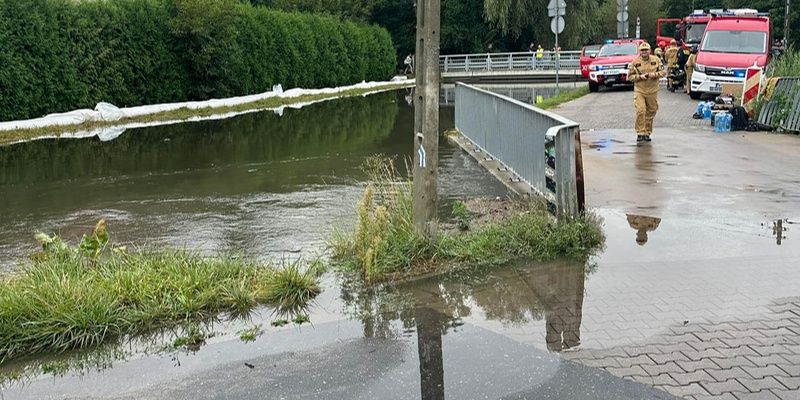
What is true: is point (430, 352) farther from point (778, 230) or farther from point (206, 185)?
point (206, 185)

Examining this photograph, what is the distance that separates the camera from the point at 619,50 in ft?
98.6

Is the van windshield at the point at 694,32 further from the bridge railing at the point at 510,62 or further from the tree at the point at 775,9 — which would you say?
the tree at the point at 775,9

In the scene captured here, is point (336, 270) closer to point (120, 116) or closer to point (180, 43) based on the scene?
point (120, 116)

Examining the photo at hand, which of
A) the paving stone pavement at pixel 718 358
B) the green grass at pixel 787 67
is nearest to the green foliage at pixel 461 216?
the paving stone pavement at pixel 718 358

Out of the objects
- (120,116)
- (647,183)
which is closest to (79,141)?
(120,116)

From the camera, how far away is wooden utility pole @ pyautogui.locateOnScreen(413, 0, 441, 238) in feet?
21.2

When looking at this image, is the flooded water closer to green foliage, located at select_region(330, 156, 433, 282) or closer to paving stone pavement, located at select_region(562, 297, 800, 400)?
green foliage, located at select_region(330, 156, 433, 282)

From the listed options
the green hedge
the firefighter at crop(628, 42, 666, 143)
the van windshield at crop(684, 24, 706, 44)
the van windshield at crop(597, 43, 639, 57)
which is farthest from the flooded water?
the van windshield at crop(684, 24, 706, 44)

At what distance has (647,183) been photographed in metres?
10.0

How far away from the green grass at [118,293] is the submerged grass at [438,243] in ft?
1.86

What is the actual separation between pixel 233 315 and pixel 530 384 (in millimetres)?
2321

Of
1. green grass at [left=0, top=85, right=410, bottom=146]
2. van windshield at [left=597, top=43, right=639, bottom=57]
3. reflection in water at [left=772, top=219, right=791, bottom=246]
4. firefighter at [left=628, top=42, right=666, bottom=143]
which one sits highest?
van windshield at [left=597, top=43, right=639, bottom=57]

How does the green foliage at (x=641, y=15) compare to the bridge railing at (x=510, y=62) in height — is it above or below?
above

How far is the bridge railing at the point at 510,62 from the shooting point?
162 feet
